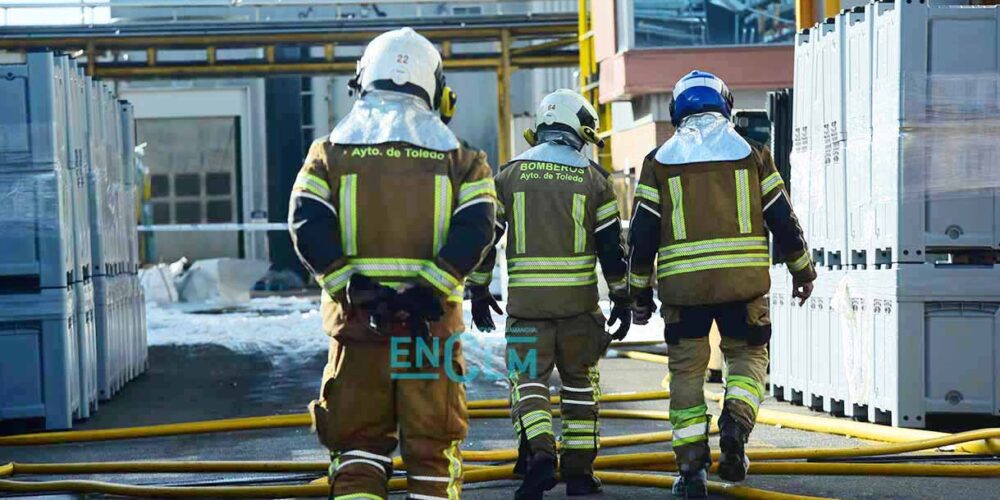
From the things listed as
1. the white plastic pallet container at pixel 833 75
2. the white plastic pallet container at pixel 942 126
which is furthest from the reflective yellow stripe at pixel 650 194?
the white plastic pallet container at pixel 833 75

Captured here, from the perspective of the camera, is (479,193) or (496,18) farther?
(496,18)

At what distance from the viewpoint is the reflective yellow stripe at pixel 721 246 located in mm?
7215

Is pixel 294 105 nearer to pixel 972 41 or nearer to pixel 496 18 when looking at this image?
pixel 496 18

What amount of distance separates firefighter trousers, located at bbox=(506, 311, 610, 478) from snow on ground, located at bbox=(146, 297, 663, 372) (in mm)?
5277

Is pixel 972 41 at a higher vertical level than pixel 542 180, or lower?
higher

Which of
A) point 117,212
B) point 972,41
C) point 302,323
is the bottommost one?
point 302,323

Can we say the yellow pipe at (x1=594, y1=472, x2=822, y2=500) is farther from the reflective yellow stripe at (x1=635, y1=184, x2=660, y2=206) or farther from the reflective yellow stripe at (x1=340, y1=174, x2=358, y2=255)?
the reflective yellow stripe at (x1=340, y1=174, x2=358, y2=255)

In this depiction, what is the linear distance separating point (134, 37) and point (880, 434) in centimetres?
1906

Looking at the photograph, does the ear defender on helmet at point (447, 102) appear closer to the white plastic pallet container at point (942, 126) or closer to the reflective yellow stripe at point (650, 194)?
the reflective yellow stripe at point (650, 194)

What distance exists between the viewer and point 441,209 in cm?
561

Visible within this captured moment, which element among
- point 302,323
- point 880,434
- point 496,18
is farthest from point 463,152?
point 496,18

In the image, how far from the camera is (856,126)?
31.1 feet

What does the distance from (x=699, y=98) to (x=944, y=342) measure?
8.16 ft

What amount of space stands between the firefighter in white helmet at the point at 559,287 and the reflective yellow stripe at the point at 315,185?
182cm
